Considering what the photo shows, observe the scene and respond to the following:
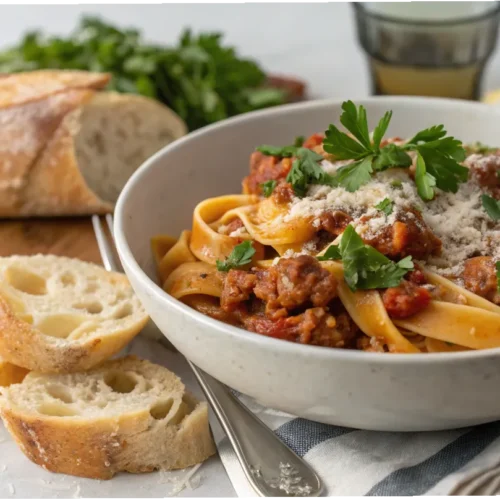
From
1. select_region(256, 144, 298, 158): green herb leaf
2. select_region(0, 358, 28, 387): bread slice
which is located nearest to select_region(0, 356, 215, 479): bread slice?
select_region(0, 358, 28, 387): bread slice

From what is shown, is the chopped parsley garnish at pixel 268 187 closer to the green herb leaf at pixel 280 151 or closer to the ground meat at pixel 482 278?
the green herb leaf at pixel 280 151

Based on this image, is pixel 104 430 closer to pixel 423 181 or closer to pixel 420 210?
pixel 420 210

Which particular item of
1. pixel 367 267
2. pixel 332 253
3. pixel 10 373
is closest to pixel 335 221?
pixel 332 253

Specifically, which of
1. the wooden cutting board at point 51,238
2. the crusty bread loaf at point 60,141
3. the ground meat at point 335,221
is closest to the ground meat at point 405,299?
the ground meat at point 335,221

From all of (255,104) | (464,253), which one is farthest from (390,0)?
(464,253)

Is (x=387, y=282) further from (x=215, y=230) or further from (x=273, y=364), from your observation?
(x=215, y=230)

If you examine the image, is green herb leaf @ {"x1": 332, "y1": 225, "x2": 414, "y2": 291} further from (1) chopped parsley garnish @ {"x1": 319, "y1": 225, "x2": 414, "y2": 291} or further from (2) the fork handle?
(2) the fork handle
